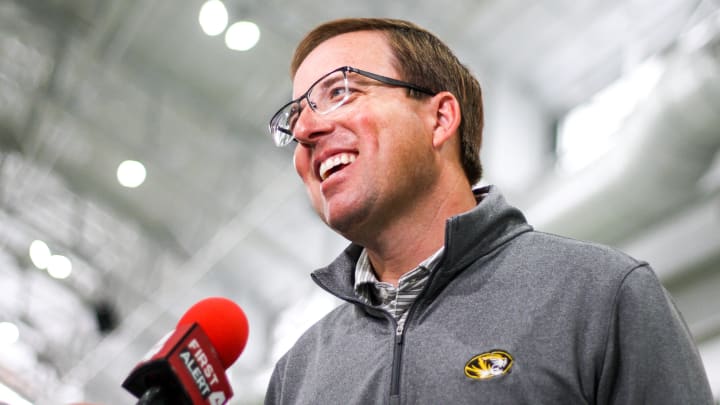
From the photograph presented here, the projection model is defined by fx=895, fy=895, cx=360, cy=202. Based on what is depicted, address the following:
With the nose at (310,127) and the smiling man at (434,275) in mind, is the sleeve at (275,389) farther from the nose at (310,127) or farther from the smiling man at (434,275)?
the nose at (310,127)

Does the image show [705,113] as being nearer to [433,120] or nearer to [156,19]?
[433,120]

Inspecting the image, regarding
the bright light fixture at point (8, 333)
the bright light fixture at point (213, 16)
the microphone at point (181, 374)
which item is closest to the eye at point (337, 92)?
the microphone at point (181, 374)

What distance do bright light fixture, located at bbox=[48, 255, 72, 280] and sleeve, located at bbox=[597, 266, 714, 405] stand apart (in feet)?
44.2

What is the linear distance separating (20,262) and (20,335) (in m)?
2.48

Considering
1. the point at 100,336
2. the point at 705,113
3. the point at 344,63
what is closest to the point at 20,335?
the point at 100,336

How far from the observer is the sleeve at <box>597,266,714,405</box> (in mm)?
Result: 1364

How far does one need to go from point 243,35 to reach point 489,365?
6.24 m

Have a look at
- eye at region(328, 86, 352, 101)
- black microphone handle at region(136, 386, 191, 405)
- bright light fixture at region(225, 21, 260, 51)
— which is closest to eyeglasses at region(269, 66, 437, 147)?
eye at region(328, 86, 352, 101)

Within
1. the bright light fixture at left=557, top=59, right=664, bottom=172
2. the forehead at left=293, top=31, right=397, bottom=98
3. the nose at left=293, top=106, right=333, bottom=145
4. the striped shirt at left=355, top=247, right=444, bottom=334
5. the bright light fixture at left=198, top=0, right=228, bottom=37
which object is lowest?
the bright light fixture at left=557, top=59, right=664, bottom=172

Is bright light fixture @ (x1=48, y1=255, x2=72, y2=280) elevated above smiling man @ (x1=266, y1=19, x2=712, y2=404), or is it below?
below

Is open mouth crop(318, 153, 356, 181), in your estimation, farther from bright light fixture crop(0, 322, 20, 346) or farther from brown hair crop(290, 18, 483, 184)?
bright light fixture crop(0, 322, 20, 346)

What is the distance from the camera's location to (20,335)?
17656 mm

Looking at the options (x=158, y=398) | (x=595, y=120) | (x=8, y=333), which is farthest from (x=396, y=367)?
(x=8, y=333)

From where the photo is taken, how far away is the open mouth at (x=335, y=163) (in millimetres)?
1844
